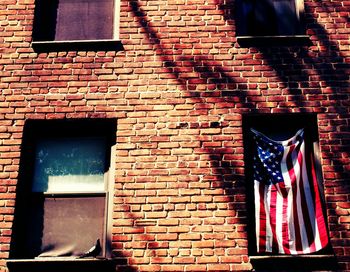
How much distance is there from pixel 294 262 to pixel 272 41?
3116 millimetres

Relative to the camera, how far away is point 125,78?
Answer: 652cm

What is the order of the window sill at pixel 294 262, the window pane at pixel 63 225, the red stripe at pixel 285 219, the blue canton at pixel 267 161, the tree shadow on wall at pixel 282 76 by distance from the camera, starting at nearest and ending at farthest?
the window sill at pixel 294 262 < the red stripe at pixel 285 219 < the window pane at pixel 63 225 < the blue canton at pixel 267 161 < the tree shadow on wall at pixel 282 76

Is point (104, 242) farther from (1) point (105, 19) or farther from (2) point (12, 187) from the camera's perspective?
(1) point (105, 19)

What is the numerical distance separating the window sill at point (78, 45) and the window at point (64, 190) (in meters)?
1.13

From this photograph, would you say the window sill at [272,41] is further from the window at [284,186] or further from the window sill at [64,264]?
the window sill at [64,264]

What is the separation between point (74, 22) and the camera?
23.1ft

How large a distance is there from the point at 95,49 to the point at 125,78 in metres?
0.67

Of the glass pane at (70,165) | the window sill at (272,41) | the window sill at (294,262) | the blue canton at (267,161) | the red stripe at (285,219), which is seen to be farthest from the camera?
the window sill at (272,41)

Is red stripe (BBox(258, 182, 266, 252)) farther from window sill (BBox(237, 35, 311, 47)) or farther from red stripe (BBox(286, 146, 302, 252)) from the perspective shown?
window sill (BBox(237, 35, 311, 47))

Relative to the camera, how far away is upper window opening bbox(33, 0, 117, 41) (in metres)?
6.96

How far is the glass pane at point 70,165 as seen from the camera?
616 cm

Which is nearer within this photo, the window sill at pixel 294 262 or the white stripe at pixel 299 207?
the window sill at pixel 294 262

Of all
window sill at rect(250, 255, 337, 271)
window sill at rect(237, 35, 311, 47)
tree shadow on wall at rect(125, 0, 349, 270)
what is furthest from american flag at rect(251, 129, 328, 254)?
window sill at rect(237, 35, 311, 47)

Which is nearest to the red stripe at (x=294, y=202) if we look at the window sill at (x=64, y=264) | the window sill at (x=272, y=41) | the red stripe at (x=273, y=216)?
the red stripe at (x=273, y=216)
